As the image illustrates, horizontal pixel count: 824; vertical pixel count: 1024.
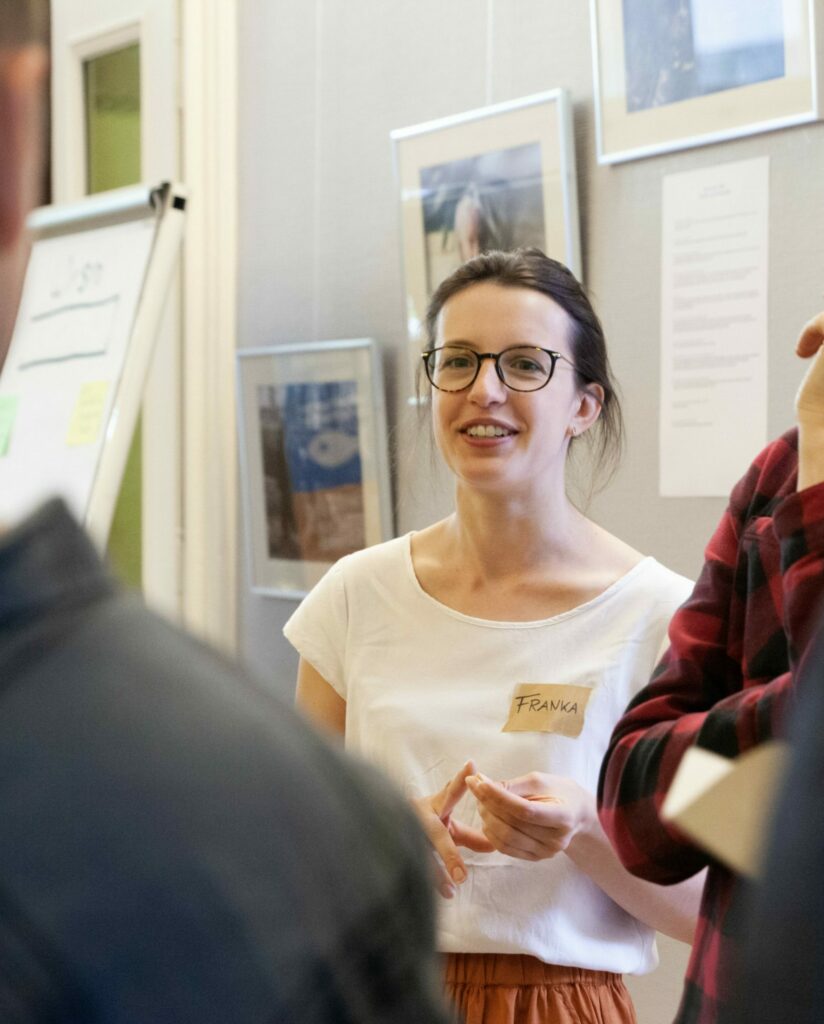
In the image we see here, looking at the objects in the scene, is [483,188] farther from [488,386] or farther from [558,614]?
[558,614]

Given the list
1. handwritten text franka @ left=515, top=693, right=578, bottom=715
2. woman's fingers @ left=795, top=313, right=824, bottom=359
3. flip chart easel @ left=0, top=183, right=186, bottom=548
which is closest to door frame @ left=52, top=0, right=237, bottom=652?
flip chart easel @ left=0, top=183, right=186, bottom=548

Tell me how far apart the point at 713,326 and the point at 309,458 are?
4.35 ft

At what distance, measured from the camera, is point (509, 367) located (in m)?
2.20

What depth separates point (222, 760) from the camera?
1.73 feet

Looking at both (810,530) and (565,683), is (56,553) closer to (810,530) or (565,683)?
(810,530)

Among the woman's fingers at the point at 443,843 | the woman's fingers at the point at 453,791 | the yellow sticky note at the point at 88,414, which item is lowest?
the woman's fingers at the point at 443,843

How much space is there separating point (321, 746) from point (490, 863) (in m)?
1.43

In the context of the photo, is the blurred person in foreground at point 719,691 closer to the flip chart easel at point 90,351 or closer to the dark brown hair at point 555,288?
the dark brown hair at point 555,288

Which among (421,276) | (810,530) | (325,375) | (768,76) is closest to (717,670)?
(810,530)

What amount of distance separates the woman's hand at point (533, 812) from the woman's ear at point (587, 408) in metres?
0.68

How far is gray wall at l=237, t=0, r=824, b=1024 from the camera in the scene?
9.07 ft

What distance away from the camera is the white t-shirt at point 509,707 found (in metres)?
1.89

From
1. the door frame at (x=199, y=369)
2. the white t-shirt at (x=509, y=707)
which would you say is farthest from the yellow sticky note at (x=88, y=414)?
the white t-shirt at (x=509, y=707)

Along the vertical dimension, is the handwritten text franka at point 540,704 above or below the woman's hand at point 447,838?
above
